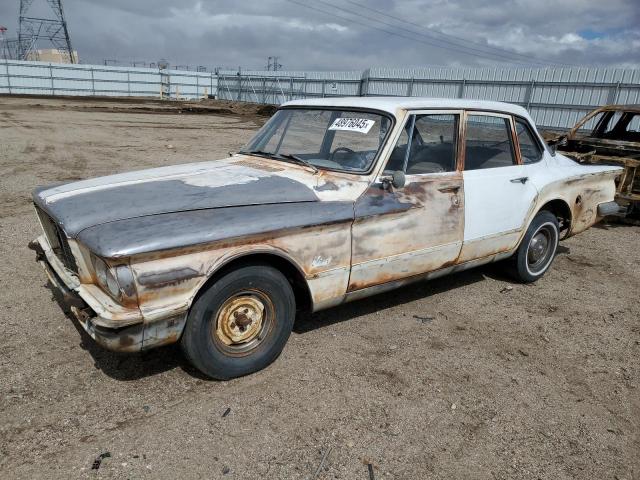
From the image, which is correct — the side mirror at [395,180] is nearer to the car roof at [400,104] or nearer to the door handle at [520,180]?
the car roof at [400,104]

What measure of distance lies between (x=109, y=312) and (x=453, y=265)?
2.71 metres

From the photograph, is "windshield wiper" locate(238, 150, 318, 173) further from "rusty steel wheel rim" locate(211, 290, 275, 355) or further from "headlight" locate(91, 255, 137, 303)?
"headlight" locate(91, 255, 137, 303)

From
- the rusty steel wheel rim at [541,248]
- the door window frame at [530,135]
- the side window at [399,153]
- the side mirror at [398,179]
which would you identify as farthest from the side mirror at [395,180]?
the rusty steel wheel rim at [541,248]

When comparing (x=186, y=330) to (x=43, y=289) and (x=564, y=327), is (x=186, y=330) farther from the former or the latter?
(x=564, y=327)

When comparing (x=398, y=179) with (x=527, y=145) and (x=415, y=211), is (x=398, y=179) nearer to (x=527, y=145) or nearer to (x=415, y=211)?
(x=415, y=211)

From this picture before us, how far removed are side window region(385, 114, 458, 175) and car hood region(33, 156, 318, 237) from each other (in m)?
0.71

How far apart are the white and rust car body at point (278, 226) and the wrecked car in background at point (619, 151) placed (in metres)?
3.37

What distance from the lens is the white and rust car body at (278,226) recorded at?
2629 mm

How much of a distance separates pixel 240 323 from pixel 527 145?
3.27 metres

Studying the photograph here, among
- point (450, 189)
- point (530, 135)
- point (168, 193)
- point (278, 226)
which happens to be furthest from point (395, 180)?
point (530, 135)

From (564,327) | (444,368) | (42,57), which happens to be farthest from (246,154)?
(42,57)

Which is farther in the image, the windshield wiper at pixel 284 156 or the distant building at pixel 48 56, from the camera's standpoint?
the distant building at pixel 48 56

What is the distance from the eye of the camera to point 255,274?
2988 mm

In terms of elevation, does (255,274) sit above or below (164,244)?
below
